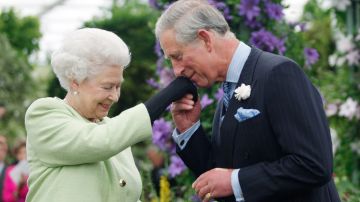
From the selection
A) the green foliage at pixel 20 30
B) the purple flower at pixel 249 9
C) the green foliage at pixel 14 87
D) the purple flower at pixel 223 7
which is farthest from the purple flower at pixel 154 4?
the green foliage at pixel 20 30

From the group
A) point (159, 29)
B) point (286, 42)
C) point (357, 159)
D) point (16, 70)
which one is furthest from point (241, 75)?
point (16, 70)

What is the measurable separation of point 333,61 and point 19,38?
943cm

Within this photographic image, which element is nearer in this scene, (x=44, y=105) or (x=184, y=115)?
A: (x=44, y=105)

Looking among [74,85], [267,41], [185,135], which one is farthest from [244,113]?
[267,41]

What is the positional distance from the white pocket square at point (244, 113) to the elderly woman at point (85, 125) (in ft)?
0.72

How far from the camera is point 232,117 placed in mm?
2885

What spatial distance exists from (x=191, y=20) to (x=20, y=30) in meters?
13.1

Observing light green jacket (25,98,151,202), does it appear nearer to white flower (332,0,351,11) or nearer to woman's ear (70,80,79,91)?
woman's ear (70,80,79,91)

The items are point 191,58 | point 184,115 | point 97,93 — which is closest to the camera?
point 97,93

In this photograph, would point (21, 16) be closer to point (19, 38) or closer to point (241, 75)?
point (19, 38)

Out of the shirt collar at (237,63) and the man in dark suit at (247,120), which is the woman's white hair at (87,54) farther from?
the shirt collar at (237,63)

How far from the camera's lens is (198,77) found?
3029 mm

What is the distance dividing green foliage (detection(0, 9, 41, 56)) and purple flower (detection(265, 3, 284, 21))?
10764mm

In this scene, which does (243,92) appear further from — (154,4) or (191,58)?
(154,4)
